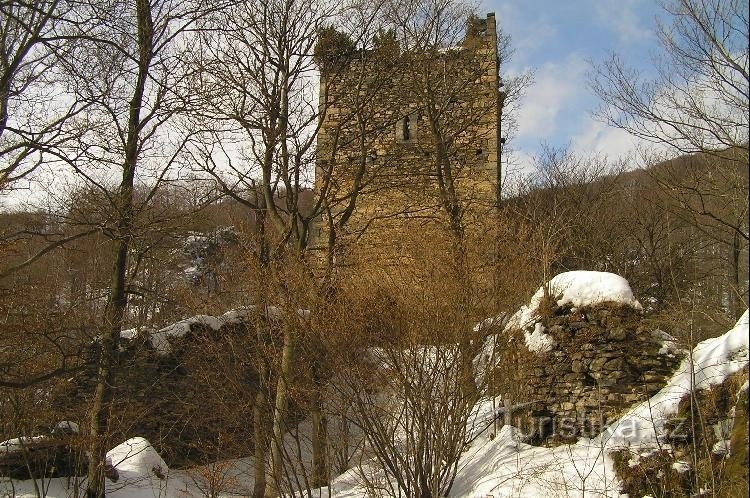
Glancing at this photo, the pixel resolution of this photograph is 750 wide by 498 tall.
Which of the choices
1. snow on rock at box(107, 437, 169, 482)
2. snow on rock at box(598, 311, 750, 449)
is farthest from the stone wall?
snow on rock at box(107, 437, 169, 482)

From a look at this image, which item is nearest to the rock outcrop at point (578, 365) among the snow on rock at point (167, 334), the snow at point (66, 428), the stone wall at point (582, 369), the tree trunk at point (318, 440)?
the stone wall at point (582, 369)

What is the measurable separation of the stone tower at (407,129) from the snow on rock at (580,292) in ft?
9.01

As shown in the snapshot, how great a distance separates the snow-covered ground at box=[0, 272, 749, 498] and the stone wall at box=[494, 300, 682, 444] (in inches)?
7.2

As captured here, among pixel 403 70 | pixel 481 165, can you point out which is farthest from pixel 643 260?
pixel 403 70

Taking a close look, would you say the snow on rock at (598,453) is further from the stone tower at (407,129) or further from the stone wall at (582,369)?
the stone tower at (407,129)

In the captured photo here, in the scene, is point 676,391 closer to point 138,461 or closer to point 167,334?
point 138,461

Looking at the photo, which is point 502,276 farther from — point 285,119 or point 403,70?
point 403,70

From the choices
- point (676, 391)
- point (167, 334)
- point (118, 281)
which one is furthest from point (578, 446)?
point (167, 334)

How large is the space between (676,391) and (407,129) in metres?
8.23

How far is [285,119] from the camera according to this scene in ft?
30.8

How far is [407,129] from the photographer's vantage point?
13.1 metres

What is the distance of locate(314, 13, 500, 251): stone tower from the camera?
1051 centimetres

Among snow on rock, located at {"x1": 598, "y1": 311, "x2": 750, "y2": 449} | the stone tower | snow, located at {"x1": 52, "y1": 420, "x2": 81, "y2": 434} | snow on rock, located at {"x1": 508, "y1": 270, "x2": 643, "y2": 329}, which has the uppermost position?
the stone tower

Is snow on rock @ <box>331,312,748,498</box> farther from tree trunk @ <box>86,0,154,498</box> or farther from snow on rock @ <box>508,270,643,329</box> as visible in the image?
tree trunk @ <box>86,0,154,498</box>
